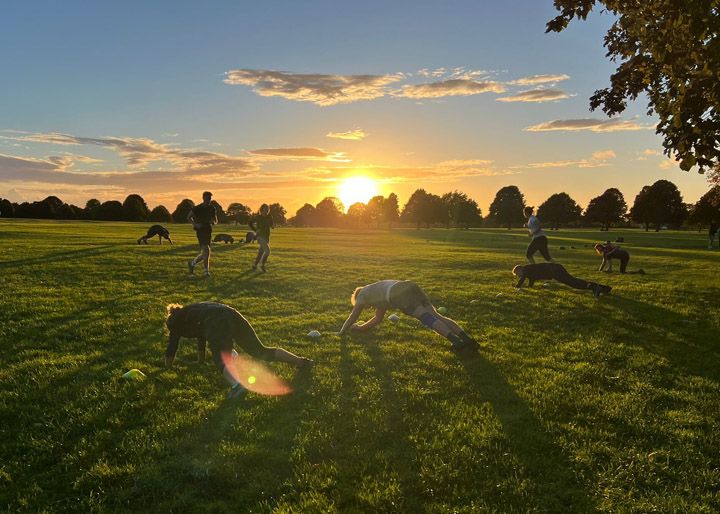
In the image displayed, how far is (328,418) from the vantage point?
5.91 meters

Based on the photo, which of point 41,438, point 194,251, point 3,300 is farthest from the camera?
point 194,251

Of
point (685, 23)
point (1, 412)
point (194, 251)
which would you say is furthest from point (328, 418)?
point (194, 251)

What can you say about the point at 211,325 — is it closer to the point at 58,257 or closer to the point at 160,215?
the point at 58,257

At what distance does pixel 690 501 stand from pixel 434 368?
13.3 ft

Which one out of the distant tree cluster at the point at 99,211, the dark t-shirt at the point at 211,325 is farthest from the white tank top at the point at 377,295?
the distant tree cluster at the point at 99,211

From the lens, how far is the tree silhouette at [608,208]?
4129 inches

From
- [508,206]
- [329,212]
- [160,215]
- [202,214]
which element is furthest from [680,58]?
[329,212]

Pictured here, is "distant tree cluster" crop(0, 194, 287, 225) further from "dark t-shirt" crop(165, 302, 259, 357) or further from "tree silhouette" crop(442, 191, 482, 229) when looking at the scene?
"dark t-shirt" crop(165, 302, 259, 357)

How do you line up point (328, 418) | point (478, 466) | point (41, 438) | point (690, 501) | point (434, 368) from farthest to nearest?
1. point (434, 368)
2. point (328, 418)
3. point (41, 438)
4. point (478, 466)
5. point (690, 501)

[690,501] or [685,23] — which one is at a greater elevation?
[685,23]

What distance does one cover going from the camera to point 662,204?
90000mm

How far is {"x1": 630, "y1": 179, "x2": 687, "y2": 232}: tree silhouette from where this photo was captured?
89688 mm

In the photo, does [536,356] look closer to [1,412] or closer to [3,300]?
[1,412]

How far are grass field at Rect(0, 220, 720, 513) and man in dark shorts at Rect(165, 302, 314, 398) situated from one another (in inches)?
10.8
